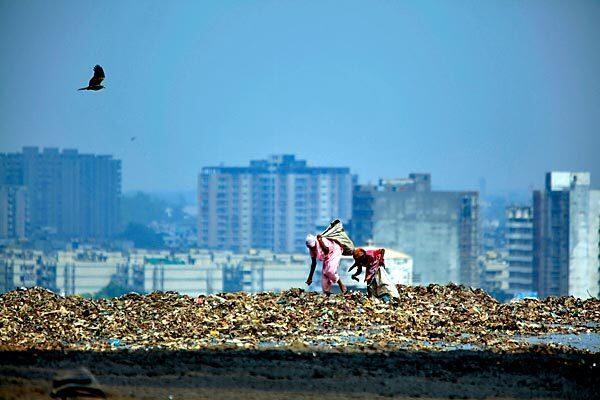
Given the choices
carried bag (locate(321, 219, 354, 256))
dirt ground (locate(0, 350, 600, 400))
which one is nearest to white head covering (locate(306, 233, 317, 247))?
carried bag (locate(321, 219, 354, 256))

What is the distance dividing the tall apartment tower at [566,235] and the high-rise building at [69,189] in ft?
202

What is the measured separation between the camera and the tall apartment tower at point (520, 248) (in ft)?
469

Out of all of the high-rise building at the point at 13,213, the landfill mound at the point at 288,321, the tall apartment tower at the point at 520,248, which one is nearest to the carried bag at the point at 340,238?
the landfill mound at the point at 288,321

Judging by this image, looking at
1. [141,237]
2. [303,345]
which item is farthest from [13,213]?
[303,345]

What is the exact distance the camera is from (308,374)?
11.3m

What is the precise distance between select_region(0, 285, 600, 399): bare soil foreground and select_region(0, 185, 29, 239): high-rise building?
5889 inches

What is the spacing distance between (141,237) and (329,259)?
6741 inches

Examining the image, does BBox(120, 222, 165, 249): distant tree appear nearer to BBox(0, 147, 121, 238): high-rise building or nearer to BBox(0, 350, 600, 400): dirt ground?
BBox(0, 147, 121, 238): high-rise building

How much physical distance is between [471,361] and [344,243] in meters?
3.70

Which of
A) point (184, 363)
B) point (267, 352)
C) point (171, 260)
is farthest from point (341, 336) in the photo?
point (171, 260)

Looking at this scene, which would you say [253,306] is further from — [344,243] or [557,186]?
[557,186]

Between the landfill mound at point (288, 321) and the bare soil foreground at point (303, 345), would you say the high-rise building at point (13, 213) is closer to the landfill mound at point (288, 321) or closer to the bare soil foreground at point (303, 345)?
the landfill mound at point (288, 321)

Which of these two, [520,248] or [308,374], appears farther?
[520,248]

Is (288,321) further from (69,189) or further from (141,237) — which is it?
(141,237)
